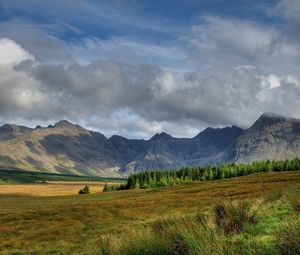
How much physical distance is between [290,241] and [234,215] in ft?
25.1

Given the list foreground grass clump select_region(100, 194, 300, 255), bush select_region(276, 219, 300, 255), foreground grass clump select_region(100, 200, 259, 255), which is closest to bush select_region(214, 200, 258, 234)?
foreground grass clump select_region(100, 194, 300, 255)

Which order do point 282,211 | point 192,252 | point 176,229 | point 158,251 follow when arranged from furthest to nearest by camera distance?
point 282,211, point 176,229, point 158,251, point 192,252

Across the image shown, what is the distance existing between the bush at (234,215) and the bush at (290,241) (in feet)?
19.5

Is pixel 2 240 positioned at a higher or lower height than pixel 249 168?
lower

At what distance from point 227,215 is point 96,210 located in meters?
65.0

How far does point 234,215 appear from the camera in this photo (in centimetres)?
1616

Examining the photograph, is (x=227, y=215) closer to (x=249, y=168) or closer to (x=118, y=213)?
(x=118, y=213)

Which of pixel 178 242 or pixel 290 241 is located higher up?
pixel 290 241

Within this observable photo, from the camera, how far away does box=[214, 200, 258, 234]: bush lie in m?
15.4

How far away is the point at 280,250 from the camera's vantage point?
28.6 feet

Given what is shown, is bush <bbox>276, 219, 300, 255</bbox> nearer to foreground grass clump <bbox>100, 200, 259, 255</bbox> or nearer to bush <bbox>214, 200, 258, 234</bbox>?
foreground grass clump <bbox>100, 200, 259, 255</bbox>

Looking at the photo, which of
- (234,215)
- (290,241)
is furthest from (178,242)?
(234,215)

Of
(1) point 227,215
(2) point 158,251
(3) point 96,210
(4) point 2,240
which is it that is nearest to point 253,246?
(2) point 158,251

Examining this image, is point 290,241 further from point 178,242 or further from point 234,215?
point 234,215
